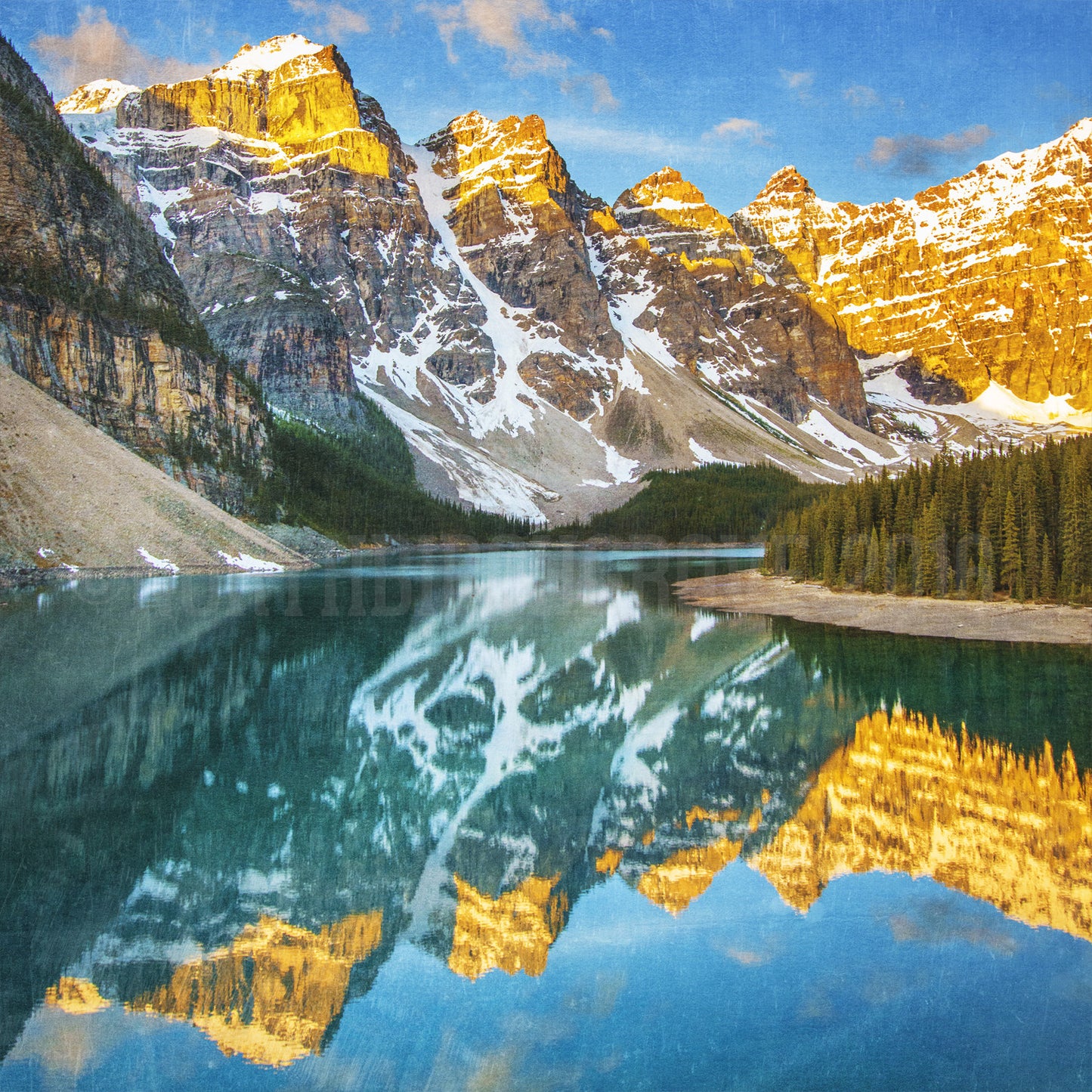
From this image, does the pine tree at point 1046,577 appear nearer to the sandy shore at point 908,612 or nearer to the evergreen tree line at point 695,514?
the sandy shore at point 908,612

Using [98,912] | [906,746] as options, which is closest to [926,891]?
[906,746]

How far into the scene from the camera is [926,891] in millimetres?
12602

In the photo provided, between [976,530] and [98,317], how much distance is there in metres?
83.7

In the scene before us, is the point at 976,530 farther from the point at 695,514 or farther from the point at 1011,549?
the point at 695,514

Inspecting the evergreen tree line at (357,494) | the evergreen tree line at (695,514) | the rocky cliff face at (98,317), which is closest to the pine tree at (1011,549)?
the rocky cliff face at (98,317)

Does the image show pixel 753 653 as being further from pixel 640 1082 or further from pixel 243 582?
pixel 243 582

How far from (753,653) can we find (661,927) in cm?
2324

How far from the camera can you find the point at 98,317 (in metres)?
92.2

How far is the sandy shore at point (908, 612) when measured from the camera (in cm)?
3941

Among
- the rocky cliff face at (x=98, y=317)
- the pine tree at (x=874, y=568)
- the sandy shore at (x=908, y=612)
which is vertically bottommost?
the sandy shore at (x=908, y=612)

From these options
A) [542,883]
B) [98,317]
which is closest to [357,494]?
[98,317]

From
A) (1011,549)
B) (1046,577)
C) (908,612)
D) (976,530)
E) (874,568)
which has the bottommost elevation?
(908,612)

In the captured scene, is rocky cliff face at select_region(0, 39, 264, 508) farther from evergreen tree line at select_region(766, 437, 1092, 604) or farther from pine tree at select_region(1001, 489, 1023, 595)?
pine tree at select_region(1001, 489, 1023, 595)

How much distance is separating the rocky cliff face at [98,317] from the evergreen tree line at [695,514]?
82.1m
